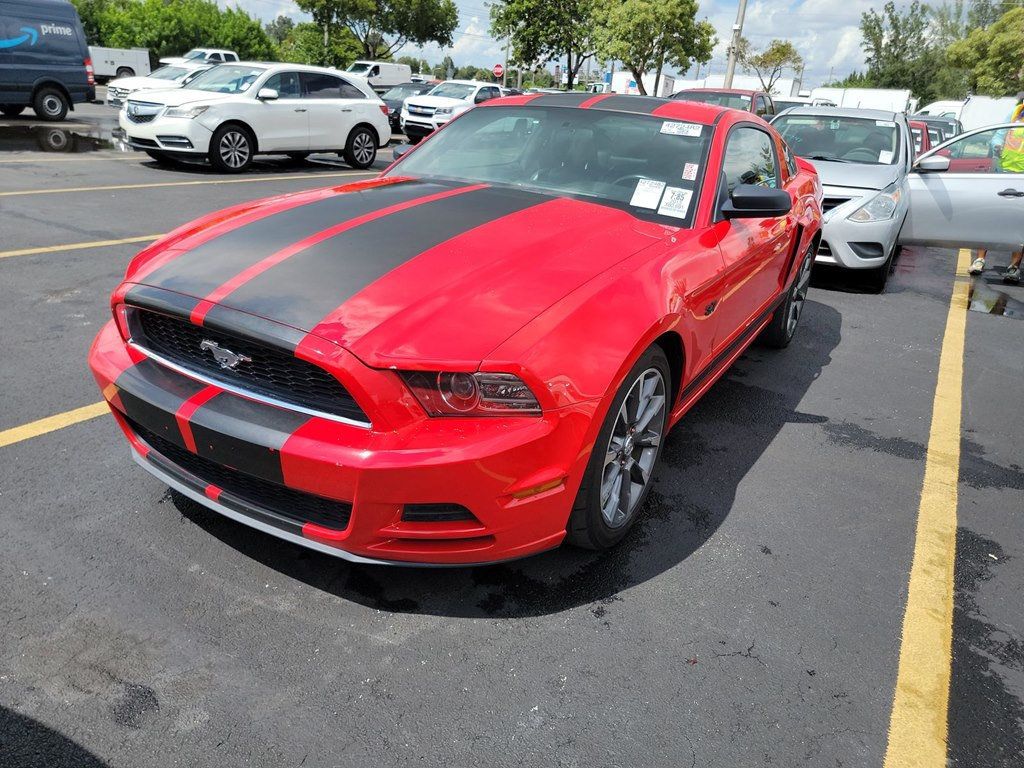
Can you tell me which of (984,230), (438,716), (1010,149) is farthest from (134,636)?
(1010,149)

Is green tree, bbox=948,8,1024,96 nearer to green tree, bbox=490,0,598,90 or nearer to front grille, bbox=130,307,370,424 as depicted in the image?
green tree, bbox=490,0,598,90

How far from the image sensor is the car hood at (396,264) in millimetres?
2256

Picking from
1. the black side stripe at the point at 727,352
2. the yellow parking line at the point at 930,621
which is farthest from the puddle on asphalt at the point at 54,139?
the yellow parking line at the point at 930,621

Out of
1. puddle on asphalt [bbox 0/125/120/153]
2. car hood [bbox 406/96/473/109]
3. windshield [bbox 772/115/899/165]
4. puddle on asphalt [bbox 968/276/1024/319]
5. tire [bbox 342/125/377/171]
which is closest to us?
puddle on asphalt [bbox 968/276/1024/319]

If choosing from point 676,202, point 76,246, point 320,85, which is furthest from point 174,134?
point 676,202

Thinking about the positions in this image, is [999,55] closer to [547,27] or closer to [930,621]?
[547,27]

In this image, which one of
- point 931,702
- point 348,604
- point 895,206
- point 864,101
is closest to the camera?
point 931,702

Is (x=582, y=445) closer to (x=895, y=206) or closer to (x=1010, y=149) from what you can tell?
(x=895, y=206)

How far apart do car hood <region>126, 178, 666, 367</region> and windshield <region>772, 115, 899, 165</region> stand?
5972 millimetres

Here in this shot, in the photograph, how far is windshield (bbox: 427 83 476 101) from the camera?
19.2 m

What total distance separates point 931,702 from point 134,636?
7.75ft

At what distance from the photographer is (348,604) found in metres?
2.50

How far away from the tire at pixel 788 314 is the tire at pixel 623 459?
236cm

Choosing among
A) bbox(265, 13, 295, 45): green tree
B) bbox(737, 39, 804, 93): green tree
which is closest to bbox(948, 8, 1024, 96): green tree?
bbox(737, 39, 804, 93): green tree
